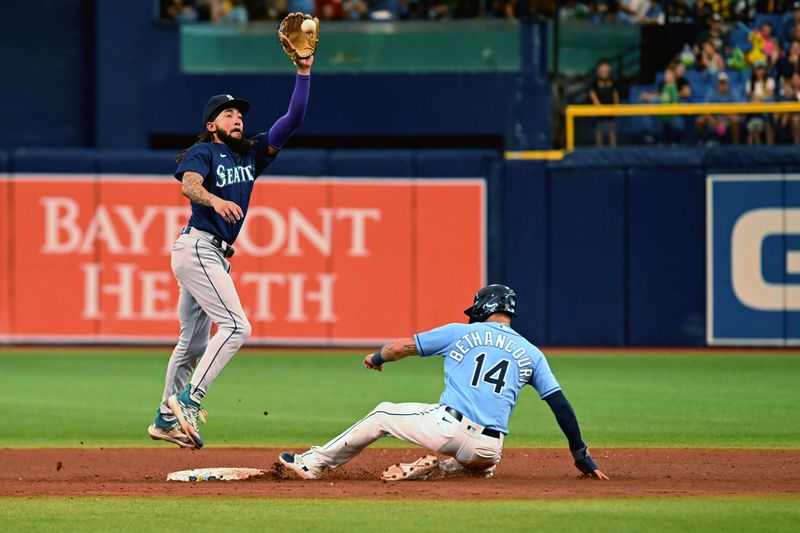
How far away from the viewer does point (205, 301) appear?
8.76m

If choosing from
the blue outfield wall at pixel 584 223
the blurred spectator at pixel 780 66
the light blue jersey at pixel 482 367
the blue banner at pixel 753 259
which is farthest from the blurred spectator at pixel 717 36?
the light blue jersey at pixel 482 367

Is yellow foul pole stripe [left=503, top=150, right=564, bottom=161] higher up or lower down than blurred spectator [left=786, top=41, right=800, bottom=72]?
lower down

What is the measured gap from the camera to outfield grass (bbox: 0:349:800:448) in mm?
10758

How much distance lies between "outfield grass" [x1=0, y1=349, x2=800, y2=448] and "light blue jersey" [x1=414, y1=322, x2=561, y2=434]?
2.57 meters

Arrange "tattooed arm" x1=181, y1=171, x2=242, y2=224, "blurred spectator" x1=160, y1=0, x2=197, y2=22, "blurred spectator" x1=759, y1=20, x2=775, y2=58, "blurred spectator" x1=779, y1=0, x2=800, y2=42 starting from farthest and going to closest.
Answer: "blurred spectator" x1=160, y1=0, x2=197, y2=22, "blurred spectator" x1=779, y1=0, x2=800, y2=42, "blurred spectator" x1=759, y1=20, x2=775, y2=58, "tattooed arm" x1=181, y1=171, x2=242, y2=224

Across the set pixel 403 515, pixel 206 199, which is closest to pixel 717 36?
pixel 206 199

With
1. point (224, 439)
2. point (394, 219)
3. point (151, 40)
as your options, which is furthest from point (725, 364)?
point (151, 40)

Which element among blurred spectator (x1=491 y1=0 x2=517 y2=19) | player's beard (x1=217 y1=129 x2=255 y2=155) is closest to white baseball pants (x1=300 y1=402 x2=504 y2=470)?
player's beard (x1=217 y1=129 x2=255 y2=155)

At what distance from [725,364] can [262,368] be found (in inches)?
211

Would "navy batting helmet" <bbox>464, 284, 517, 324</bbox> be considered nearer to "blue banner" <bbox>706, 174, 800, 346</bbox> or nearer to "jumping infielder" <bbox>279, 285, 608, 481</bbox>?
"jumping infielder" <bbox>279, 285, 608, 481</bbox>

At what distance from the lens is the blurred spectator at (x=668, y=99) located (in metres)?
17.8

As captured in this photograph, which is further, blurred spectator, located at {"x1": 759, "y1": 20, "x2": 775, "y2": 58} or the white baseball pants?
blurred spectator, located at {"x1": 759, "y1": 20, "x2": 775, "y2": 58}

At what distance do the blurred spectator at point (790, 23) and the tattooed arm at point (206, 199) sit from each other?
1247cm

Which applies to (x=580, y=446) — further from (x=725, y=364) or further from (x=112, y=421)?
(x=725, y=364)
